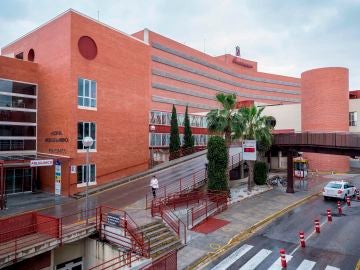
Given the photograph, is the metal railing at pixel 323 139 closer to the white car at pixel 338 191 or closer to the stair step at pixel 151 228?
the white car at pixel 338 191

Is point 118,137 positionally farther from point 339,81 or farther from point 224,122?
point 339,81

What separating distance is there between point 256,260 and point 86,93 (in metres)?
21.7

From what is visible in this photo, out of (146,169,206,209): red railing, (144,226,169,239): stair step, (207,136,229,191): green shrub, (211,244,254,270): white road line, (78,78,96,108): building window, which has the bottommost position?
(211,244,254,270): white road line

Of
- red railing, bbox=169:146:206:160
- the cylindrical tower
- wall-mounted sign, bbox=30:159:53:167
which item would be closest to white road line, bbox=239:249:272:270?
wall-mounted sign, bbox=30:159:53:167

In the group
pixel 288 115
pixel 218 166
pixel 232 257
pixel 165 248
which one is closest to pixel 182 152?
pixel 218 166

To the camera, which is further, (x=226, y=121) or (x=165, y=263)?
(x=226, y=121)

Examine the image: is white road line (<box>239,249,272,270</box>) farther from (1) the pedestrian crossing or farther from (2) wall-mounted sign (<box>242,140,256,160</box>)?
(2) wall-mounted sign (<box>242,140,256,160</box>)

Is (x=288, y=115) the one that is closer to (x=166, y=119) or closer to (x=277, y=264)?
(x=166, y=119)

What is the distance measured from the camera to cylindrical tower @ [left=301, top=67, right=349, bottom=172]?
47234 millimetres

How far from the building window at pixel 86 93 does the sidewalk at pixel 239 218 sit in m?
16.3

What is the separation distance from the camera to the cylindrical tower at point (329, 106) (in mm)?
47234

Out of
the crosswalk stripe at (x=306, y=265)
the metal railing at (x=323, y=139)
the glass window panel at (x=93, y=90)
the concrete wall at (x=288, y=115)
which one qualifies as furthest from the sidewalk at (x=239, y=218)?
the concrete wall at (x=288, y=115)

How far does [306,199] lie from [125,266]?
19.9 meters

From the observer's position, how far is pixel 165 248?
15891mm
